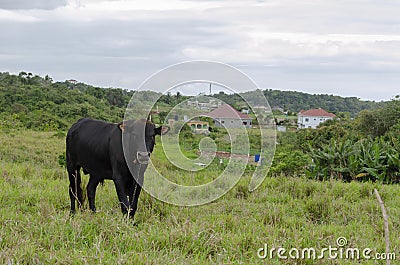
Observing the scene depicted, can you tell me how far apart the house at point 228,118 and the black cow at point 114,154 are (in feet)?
2.63

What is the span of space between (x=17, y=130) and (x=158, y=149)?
1616 centimetres

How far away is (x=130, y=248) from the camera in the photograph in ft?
13.1

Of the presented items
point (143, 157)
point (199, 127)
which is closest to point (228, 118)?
point (199, 127)

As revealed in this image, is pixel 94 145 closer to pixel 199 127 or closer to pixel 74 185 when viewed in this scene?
pixel 74 185

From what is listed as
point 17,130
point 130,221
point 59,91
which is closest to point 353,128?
point 17,130

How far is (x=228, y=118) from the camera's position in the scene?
5.87 metres

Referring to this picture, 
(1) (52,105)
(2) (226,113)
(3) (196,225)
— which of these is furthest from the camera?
(1) (52,105)

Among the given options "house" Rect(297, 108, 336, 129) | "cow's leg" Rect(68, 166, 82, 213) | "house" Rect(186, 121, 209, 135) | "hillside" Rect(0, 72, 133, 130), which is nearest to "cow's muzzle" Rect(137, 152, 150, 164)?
"house" Rect(186, 121, 209, 135)

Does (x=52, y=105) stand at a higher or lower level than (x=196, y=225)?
higher

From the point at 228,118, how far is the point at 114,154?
144 cm

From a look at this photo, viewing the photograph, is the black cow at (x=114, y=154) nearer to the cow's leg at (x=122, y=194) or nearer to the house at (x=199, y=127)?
the cow's leg at (x=122, y=194)

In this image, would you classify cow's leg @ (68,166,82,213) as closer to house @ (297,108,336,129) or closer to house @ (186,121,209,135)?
house @ (186,121,209,135)

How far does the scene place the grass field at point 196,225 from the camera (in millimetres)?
3854

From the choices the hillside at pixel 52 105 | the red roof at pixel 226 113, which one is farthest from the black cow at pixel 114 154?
the hillside at pixel 52 105
